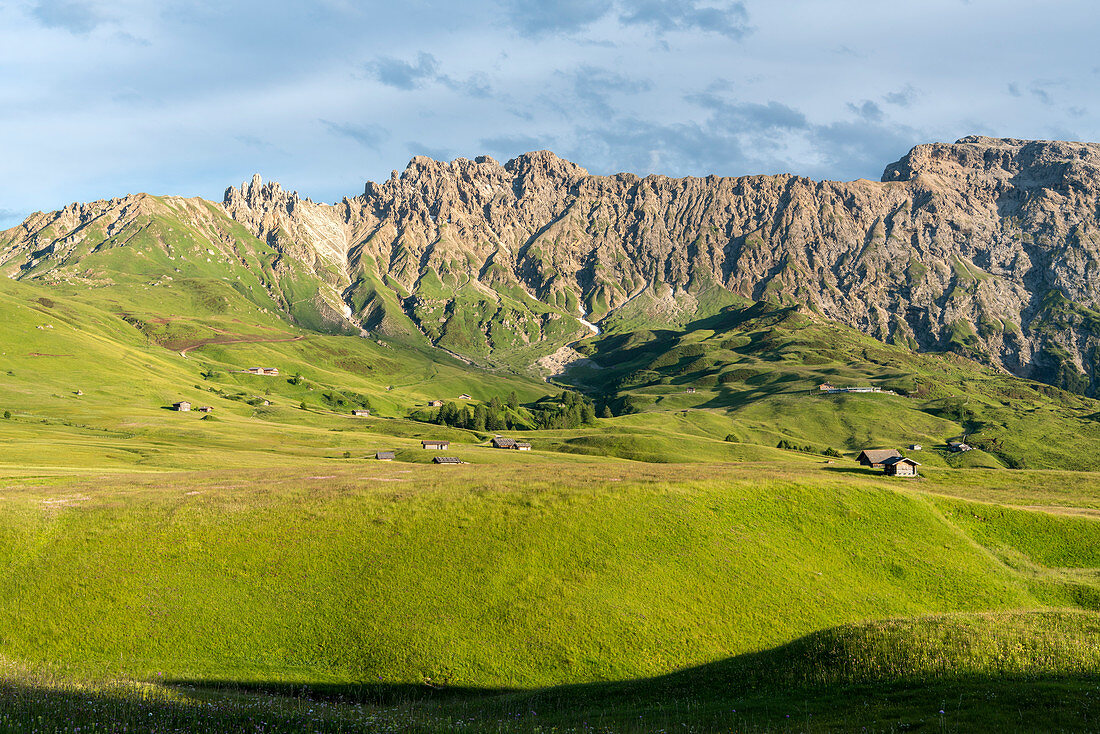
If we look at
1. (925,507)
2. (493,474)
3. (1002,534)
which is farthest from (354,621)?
(1002,534)

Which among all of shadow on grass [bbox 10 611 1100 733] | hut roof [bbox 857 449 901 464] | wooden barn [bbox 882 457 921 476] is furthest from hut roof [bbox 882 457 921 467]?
shadow on grass [bbox 10 611 1100 733]

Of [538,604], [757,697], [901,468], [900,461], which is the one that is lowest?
[538,604]

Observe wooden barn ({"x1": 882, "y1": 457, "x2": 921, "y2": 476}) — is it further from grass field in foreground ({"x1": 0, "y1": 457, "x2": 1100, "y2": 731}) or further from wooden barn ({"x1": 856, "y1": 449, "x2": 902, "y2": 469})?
grass field in foreground ({"x1": 0, "y1": 457, "x2": 1100, "y2": 731})

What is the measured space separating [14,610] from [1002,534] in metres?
89.1

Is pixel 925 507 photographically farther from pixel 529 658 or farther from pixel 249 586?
pixel 249 586

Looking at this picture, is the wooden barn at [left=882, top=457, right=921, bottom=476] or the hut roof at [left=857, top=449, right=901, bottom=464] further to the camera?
the hut roof at [left=857, top=449, right=901, bottom=464]

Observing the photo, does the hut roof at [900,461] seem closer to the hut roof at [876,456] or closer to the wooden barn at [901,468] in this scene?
the wooden barn at [901,468]

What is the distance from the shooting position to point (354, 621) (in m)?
42.2

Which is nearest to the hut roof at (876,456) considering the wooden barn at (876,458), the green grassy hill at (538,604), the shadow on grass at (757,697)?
the wooden barn at (876,458)

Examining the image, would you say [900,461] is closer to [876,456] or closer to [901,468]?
[901,468]

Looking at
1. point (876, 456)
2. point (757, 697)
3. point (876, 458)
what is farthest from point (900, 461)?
point (757, 697)

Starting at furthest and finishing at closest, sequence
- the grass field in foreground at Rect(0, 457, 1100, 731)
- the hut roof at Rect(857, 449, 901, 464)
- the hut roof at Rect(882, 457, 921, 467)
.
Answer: the hut roof at Rect(857, 449, 901, 464)
the hut roof at Rect(882, 457, 921, 467)
the grass field in foreground at Rect(0, 457, 1100, 731)

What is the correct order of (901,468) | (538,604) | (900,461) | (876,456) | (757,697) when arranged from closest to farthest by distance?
(757,697)
(538,604)
(901,468)
(900,461)
(876,456)

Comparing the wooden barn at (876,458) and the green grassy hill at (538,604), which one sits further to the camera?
the wooden barn at (876,458)
